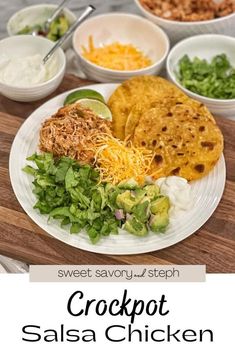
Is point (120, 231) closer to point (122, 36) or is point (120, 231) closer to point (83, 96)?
point (83, 96)

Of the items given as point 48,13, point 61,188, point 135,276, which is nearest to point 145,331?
point 135,276

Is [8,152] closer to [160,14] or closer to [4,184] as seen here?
[4,184]

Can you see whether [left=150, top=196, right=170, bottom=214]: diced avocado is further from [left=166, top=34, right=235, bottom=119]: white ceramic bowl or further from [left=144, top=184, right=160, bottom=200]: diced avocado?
[left=166, top=34, right=235, bottom=119]: white ceramic bowl

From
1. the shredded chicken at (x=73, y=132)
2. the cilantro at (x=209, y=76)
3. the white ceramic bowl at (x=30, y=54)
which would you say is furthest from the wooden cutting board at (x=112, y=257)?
the cilantro at (x=209, y=76)

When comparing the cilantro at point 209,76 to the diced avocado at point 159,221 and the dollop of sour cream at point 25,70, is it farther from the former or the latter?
the diced avocado at point 159,221

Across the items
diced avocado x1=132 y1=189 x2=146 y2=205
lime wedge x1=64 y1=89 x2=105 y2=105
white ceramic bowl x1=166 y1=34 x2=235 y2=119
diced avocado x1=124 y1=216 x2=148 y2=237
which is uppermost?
lime wedge x1=64 y1=89 x2=105 y2=105

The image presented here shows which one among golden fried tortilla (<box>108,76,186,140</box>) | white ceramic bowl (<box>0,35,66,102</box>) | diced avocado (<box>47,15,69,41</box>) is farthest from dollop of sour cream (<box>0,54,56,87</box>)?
golden fried tortilla (<box>108,76,186,140</box>)
